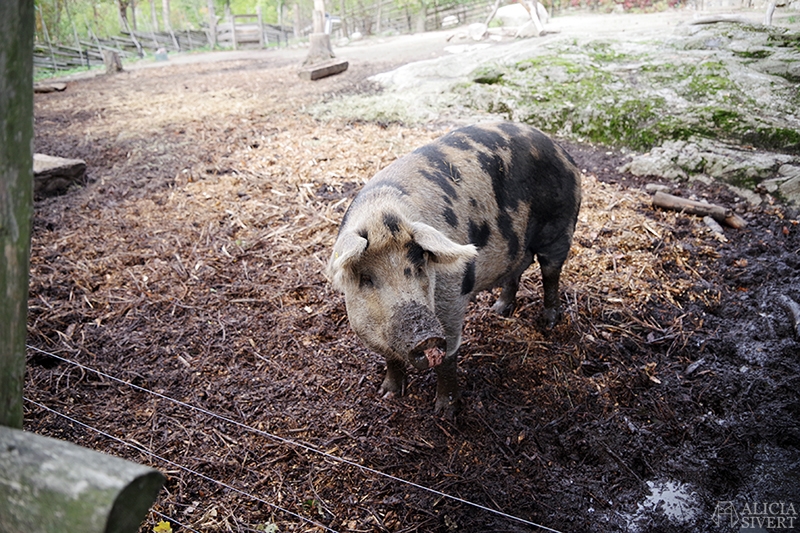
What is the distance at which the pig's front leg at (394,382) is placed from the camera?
12.0 feet

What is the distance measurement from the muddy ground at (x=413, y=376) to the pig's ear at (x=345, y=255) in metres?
1.23

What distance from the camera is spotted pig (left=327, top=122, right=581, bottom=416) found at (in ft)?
8.78

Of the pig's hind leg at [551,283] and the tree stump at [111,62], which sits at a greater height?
the tree stump at [111,62]

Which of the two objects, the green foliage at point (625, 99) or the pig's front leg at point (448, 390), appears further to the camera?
the green foliage at point (625, 99)

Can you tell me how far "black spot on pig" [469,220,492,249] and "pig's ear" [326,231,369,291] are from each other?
102 centimetres

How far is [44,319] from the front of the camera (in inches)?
166

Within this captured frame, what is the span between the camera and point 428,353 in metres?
2.56

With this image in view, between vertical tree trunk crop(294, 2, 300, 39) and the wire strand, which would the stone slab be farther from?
vertical tree trunk crop(294, 2, 300, 39)

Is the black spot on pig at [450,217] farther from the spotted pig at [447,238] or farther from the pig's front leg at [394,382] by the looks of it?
the pig's front leg at [394,382]

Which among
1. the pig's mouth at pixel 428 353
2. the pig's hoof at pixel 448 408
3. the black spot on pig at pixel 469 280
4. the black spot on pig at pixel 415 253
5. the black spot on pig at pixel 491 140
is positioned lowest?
the pig's hoof at pixel 448 408

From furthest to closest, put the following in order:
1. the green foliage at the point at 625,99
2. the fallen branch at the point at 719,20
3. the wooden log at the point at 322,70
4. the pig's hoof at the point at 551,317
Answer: the wooden log at the point at 322,70, the fallen branch at the point at 719,20, the green foliage at the point at 625,99, the pig's hoof at the point at 551,317

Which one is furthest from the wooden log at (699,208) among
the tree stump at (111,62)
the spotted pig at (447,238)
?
the tree stump at (111,62)

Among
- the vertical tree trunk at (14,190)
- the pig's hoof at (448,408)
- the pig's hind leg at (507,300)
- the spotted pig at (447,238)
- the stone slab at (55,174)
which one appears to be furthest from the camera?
the stone slab at (55,174)

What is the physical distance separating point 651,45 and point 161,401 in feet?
33.3
